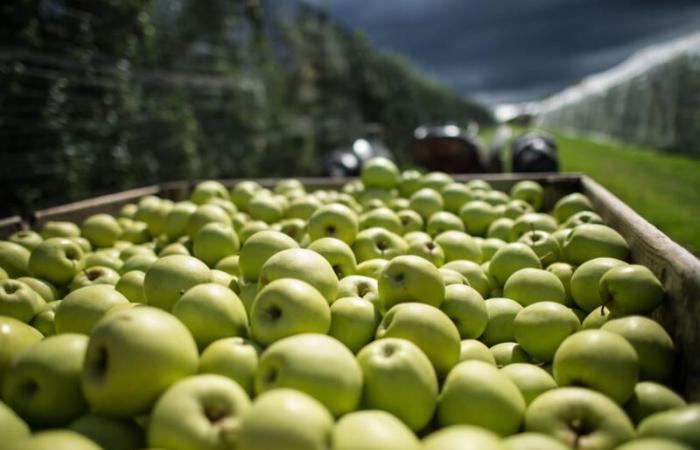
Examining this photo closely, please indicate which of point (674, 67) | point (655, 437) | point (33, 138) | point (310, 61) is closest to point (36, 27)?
point (33, 138)

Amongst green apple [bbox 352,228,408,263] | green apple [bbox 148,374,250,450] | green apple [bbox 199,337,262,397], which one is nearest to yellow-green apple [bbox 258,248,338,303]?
green apple [bbox 199,337,262,397]

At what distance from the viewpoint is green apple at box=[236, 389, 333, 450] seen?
1193mm

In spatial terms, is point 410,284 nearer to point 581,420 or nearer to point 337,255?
point 337,255

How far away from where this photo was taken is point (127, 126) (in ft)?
26.8

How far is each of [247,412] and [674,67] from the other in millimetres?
23633

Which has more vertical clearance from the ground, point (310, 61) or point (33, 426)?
point (310, 61)

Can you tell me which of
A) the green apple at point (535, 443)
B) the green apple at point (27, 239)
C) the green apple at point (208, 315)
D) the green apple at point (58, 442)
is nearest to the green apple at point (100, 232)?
the green apple at point (27, 239)

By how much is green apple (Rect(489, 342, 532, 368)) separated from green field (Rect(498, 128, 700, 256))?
318 centimetres

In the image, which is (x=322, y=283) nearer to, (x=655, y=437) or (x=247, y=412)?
(x=247, y=412)

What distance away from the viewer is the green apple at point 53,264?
2738 millimetres

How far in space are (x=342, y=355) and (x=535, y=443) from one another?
1.86ft

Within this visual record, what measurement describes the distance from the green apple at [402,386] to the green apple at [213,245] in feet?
5.19

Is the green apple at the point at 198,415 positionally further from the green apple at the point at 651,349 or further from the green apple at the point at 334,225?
the green apple at the point at 334,225

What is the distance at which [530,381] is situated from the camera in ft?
5.56
